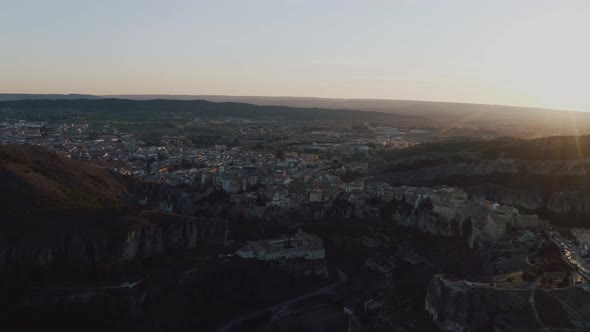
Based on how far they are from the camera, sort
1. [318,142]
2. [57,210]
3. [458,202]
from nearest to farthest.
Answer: [57,210] → [458,202] → [318,142]

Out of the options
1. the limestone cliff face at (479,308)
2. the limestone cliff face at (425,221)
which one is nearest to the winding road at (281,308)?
the limestone cliff face at (479,308)

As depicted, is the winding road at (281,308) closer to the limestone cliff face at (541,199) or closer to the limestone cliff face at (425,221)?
the limestone cliff face at (425,221)

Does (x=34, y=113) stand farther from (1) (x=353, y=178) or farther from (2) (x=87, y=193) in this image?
(2) (x=87, y=193)

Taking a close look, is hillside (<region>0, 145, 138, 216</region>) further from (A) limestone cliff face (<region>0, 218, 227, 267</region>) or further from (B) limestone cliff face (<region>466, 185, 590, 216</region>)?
(B) limestone cliff face (<region>466, 185, 590, 216</region>)

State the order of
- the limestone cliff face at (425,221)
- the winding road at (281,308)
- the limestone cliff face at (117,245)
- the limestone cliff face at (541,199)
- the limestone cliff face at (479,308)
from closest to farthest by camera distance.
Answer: the limestone cliff face at (479,308), the limestone cliff face at (117,245), the winding road at (281,308), the limestone cliff face at (425,221), the limestone cliff face at (541,199)

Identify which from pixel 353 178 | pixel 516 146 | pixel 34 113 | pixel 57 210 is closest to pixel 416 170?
pixel 353 178
